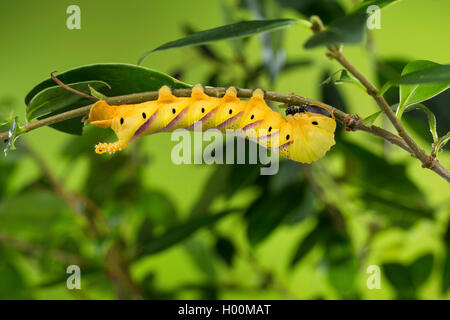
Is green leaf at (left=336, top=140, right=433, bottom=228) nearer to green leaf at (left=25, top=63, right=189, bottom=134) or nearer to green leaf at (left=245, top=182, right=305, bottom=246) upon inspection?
green leaf at (left=245, top=182, right=305, bottom=246)

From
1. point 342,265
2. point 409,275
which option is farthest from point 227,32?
point 409,275

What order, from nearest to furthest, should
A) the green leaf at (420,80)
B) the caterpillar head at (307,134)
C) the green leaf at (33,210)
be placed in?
the green leaf at (420,80), the caterpillar head at (307,134), the green leaf at (33,210)

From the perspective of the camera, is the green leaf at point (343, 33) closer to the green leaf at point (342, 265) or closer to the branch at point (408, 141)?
the branch at point (408, 141)

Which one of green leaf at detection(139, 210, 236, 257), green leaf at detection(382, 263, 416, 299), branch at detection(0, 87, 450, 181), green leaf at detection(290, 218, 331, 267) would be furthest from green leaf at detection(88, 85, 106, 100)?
green leaf at detection(382, 263, 416, 299)

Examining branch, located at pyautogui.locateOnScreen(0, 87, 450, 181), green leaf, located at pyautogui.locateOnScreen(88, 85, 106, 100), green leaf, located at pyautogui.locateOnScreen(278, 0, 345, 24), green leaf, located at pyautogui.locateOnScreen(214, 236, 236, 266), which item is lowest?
branch, located at pyautogui.locateOnScreen(0, 87, 450, 181)

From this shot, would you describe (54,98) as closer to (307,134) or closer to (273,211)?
(307,134)

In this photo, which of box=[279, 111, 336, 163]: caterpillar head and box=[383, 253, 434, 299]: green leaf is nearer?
box=[279, 111, 336, 163]: caterpillar head

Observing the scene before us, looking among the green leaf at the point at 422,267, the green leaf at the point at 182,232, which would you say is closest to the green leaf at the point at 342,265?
the green leaf at the point at 422,267

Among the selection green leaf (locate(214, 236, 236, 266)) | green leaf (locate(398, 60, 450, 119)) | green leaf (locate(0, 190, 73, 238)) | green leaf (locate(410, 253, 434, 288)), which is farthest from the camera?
green leaf (locate(214, 236, 236, 266))
